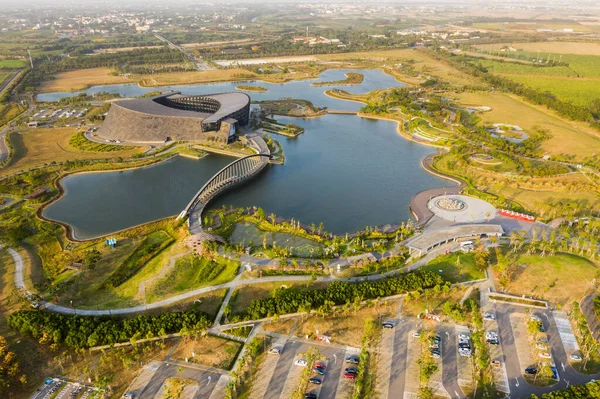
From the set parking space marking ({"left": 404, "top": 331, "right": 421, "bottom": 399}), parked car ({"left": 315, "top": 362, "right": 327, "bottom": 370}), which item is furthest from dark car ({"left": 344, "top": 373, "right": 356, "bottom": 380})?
parking space marking ({"left": 404, "top": 331, "right": 421, "bottom": 399})

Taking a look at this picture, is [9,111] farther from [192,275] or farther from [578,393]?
[578,393]

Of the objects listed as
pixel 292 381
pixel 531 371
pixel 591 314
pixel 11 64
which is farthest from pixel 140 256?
pixel 11 64

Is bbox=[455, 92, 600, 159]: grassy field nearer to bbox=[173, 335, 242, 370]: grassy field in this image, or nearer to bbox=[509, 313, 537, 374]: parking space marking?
bbox=[509, 313, 537, 374]: parking space marking

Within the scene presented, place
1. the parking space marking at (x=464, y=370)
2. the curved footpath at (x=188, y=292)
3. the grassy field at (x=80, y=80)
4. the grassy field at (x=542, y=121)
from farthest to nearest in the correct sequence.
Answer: the grassy field at (x=80, y=80), the grassy field at (x=542, y=121), the curved footpath at (x=188, y=292), the parking space marking at (x=464, y=370)

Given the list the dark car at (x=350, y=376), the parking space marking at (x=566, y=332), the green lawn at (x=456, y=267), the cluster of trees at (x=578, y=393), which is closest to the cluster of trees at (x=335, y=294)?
the green lawn at (x=456, y=267)

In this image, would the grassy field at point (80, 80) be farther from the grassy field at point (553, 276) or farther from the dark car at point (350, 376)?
the grassy field at point (553, 276)
